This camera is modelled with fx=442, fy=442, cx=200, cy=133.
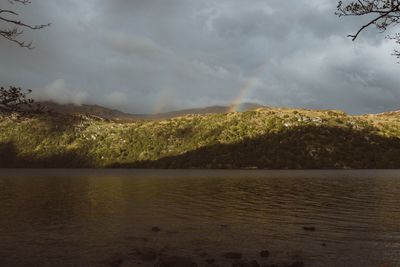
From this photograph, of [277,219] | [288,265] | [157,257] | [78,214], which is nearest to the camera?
[288,265]

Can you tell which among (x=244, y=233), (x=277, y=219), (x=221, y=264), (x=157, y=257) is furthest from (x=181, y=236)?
(x=277, y=219)

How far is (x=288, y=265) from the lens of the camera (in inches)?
1346

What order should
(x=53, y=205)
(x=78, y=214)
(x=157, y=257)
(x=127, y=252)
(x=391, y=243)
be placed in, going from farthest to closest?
1. (x=53, y=205)
2. (x=78, y=214)
3. (x=391, y=243)
4. (x=127, y=252)
5. (x=157, y=257)

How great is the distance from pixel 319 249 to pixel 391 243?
28.0 ft

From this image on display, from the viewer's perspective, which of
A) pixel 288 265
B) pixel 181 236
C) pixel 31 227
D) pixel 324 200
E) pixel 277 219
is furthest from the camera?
pixel 324 200

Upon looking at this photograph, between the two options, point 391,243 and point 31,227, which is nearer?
point 391,243

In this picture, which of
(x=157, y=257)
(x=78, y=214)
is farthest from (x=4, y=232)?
(x=157, y=257)

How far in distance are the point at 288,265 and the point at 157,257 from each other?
11.0 meters

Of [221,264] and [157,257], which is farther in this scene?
[157,257]

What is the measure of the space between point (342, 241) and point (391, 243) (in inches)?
186

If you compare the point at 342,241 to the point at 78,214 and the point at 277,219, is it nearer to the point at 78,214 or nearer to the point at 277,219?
the point at 277,219

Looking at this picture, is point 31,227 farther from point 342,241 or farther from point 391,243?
point 391,243

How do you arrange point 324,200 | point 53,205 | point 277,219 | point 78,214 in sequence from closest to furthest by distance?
point 277,219 → point 78,214 → point 53,205 → point 324,200

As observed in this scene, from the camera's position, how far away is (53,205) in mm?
83750
